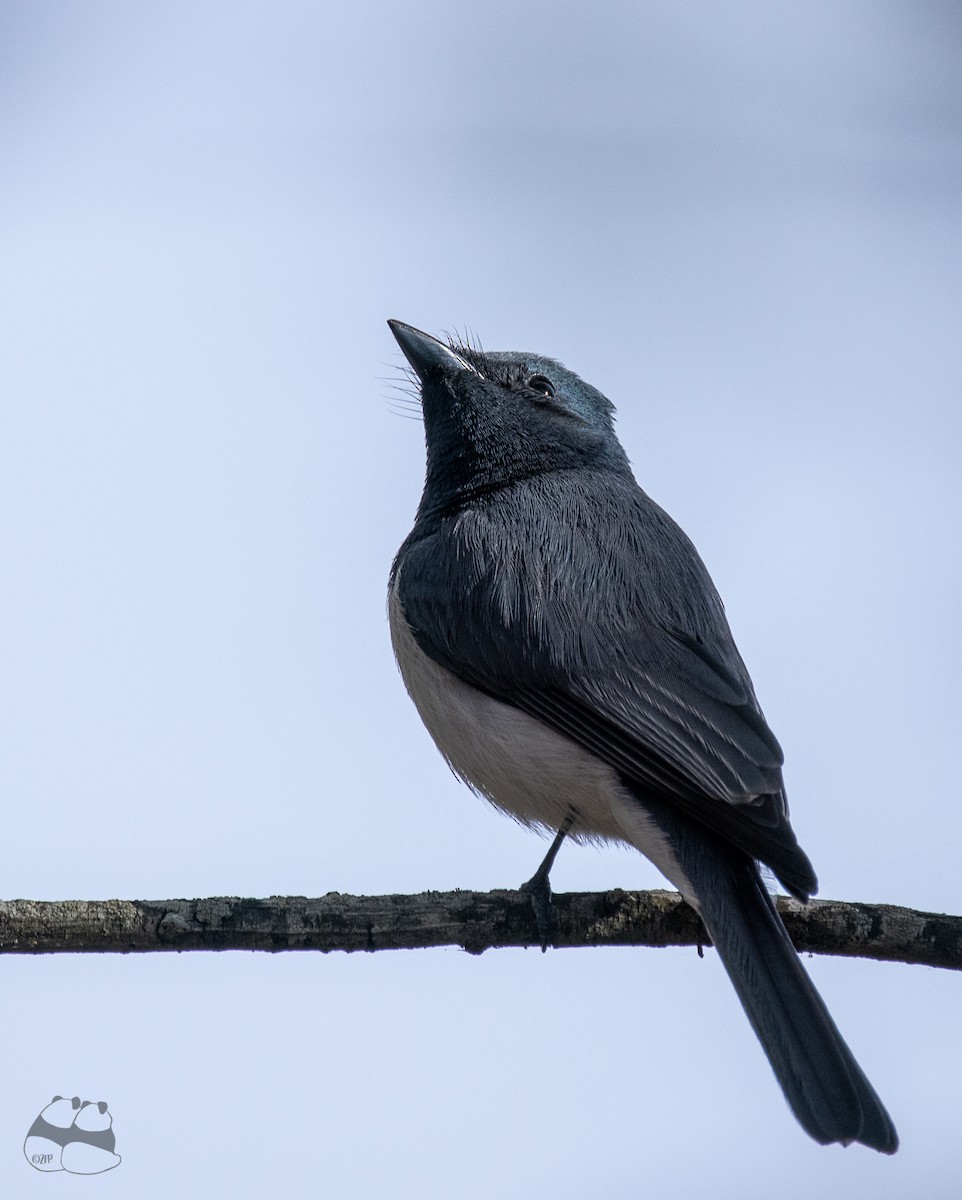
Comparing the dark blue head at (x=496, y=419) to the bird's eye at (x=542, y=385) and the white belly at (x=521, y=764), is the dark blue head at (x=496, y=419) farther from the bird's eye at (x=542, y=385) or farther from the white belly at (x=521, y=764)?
the white belly at (x=521, y=764)

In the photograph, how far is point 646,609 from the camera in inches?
205

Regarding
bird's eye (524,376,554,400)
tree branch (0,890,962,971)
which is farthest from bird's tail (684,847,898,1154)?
bird's eye (524,376,554,400)

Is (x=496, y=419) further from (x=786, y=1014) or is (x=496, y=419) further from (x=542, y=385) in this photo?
(x=786, y=1014)

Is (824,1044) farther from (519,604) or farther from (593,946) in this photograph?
(519,604)

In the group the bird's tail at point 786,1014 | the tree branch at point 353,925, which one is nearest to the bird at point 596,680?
the bird's tail at point 786,1014

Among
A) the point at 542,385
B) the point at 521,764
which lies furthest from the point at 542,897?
the point at 542,385

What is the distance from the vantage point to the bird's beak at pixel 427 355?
634 cm

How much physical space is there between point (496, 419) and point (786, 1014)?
3136mm

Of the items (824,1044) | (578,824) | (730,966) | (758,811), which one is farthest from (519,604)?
(824,1044)

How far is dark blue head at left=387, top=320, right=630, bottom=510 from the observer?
6113 millimetres

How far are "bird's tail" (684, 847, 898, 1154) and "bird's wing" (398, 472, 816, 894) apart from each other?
204mm

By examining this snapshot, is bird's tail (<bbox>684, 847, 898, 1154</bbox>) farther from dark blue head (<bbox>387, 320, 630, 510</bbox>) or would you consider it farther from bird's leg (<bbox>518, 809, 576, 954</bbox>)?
dark blue head (<bbox>387, 320, 630, 510</bbox>)

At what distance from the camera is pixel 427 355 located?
6363 mm

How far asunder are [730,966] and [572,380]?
3278 millimetres
